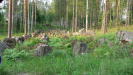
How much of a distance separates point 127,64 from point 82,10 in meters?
43.9

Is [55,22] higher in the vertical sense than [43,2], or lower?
lower

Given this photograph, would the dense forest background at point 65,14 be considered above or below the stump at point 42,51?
above

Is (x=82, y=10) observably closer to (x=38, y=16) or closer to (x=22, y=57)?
(x=38, y=16)

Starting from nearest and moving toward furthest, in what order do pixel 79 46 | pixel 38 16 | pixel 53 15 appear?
pixel 79 46 < pixel 38 16 < pixel 53 15

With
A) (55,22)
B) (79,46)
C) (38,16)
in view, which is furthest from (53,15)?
(79,46)

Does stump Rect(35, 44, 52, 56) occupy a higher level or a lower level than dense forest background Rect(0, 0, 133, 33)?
lower

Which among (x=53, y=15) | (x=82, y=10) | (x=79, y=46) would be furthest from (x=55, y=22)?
(x=79, y=46)

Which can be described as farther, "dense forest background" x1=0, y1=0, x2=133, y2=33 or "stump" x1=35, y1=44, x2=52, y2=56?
"dense forest background" x1=0, y1=0, x2=133, y2=33

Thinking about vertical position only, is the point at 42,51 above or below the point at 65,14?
below

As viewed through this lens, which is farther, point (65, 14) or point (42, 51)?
point (65, 14)

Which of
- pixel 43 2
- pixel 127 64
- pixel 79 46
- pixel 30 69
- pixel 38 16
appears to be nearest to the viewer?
pixel 127 64

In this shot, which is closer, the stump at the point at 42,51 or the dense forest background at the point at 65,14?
the stump at the point at 42,51

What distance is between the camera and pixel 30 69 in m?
5.95

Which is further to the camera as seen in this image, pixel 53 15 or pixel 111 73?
pixel 53 15
